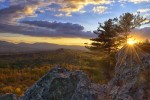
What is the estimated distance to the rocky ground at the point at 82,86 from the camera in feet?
30.8

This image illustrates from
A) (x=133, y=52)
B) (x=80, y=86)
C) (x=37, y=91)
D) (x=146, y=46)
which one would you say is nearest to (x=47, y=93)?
(x=37, y=91)

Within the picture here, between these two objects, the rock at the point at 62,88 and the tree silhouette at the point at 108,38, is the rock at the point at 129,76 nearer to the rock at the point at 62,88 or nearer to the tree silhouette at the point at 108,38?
the rock at the point at 62,88

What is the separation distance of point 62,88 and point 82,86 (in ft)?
1.79

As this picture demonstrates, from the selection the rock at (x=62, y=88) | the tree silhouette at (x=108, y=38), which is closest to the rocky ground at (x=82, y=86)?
the rock at (x=62, y=88)

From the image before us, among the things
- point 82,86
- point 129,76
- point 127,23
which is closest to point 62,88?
point 82,86

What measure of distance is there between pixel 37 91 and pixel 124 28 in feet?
169

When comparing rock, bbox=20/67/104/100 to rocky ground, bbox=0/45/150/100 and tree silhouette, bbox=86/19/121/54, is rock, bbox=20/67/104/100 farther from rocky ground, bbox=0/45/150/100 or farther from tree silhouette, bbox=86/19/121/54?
tree silhouette, bbox=86/19/121/54

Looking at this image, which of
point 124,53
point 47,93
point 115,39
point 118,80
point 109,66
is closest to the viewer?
point 47,93

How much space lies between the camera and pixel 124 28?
5997 centimetres

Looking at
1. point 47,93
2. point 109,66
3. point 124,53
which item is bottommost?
point 109,66

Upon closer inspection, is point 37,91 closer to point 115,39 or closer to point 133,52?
point 133,52

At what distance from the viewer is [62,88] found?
9430 millimetres

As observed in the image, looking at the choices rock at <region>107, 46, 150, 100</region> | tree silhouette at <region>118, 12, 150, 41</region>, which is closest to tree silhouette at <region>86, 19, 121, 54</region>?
tree silhouette at <region>118, 12, 150, 41</region>

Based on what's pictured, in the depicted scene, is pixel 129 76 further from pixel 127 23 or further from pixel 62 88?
pixel 127 23
